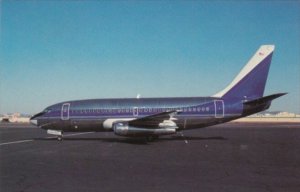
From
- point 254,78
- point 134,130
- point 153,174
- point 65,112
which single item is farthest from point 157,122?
point 153,174

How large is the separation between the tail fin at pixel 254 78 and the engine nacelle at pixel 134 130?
559 centimetres

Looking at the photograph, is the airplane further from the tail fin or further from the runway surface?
the runway surface

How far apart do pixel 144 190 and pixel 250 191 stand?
2586 mm

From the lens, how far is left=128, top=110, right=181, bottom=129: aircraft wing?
2322cm

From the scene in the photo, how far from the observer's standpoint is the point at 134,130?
77.4ft

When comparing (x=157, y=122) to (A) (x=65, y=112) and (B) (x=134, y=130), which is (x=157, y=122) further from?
(A) (x=65, y=112)

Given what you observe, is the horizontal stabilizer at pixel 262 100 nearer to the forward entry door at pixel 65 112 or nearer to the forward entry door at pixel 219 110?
the forward entry door at pixel 219 110

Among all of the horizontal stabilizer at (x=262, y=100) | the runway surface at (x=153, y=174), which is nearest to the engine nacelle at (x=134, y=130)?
the horizontal stabilizer at (x=262, y=100)

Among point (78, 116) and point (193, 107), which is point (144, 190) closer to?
point (193, 107)

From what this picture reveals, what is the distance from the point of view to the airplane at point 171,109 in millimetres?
24922

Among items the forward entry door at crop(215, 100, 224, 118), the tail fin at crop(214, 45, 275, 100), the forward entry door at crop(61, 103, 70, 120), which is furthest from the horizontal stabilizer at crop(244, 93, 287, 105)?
the forward entry door at crop(61, 103, 70, 120)

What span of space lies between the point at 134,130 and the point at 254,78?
10.3 metres

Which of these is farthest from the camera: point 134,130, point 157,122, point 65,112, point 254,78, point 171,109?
point 65,112

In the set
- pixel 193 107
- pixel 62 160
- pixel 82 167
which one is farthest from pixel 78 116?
pixel 82 167
